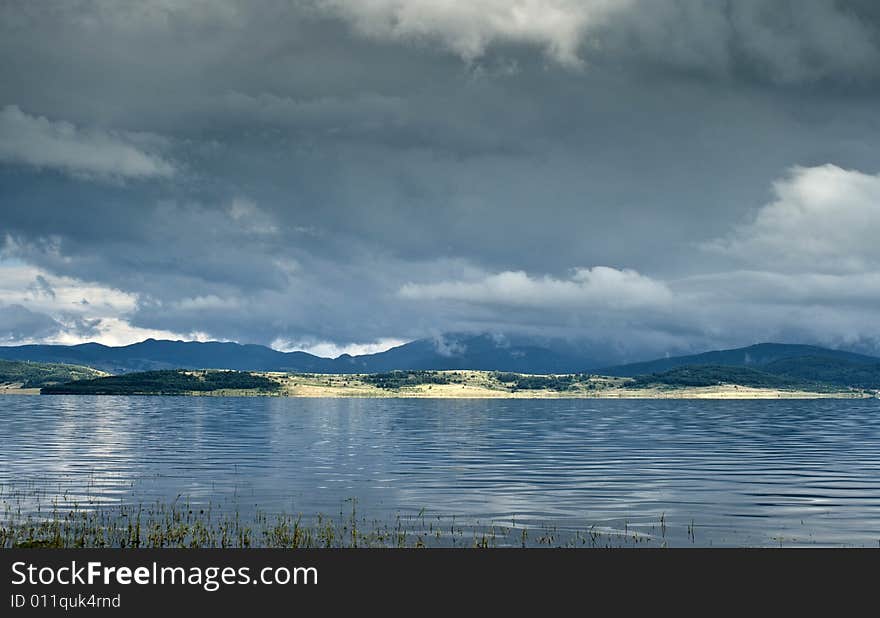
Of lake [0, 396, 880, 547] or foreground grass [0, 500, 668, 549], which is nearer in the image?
foreground grass [0, 500, 668, 549]

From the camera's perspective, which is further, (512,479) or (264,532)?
(512,479)

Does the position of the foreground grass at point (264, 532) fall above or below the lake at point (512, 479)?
above

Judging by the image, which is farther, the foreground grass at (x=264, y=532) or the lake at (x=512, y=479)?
the lake at (x=512, y=479)

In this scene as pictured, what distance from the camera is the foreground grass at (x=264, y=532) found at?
54250 mm

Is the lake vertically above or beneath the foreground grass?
beneath

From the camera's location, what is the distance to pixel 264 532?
192ft

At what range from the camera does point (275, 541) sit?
54.7 meters

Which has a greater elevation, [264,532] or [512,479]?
[264,532]

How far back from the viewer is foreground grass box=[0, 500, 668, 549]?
5425 centimetres

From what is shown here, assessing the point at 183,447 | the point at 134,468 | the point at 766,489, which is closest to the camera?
the point at 766,489
